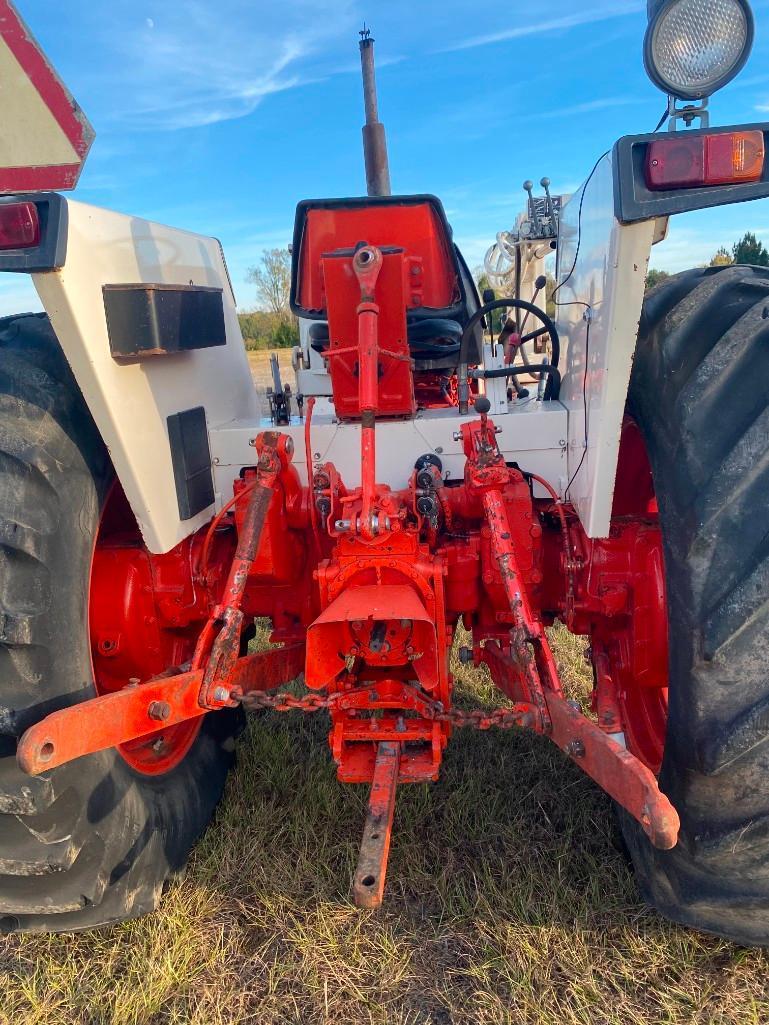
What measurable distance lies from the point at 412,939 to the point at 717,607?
123cm

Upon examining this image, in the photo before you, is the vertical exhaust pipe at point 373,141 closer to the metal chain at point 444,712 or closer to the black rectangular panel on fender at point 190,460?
the black rectangular panel on fender at point 190,460

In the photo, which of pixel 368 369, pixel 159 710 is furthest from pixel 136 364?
pixel 159 710

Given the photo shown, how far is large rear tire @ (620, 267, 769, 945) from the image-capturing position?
1.46 m

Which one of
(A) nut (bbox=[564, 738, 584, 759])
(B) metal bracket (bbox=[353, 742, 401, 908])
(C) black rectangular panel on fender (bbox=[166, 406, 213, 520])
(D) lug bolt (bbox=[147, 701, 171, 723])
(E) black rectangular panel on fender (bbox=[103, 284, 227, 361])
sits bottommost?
(B) metal bracket (bbox=[353, 742, 401, 908])

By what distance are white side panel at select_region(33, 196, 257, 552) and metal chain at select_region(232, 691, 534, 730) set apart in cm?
51

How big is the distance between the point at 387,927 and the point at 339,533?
1.08 meters

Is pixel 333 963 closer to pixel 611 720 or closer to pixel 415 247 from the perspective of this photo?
pixel 611 720

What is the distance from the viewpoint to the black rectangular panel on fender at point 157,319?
1764 mm

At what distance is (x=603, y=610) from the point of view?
2.11m

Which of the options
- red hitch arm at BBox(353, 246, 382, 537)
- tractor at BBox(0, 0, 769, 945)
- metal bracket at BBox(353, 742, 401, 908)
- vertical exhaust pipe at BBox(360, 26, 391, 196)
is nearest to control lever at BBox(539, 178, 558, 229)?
vertical exhaust pipe at BBox(360, 26, 391, 196)

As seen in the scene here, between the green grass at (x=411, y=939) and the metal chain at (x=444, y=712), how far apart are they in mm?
656

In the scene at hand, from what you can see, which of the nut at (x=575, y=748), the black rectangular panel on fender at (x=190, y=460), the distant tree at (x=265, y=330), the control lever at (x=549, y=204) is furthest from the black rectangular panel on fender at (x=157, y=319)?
the distant tree at (x=265, y=330)

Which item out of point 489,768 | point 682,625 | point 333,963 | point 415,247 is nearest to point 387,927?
point 333,963

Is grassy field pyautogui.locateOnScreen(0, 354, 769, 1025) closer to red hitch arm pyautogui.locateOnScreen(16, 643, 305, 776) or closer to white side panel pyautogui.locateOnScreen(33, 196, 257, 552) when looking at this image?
red hitch arm pyautogui.locateOnScreen(16, 643, 305, 776)
